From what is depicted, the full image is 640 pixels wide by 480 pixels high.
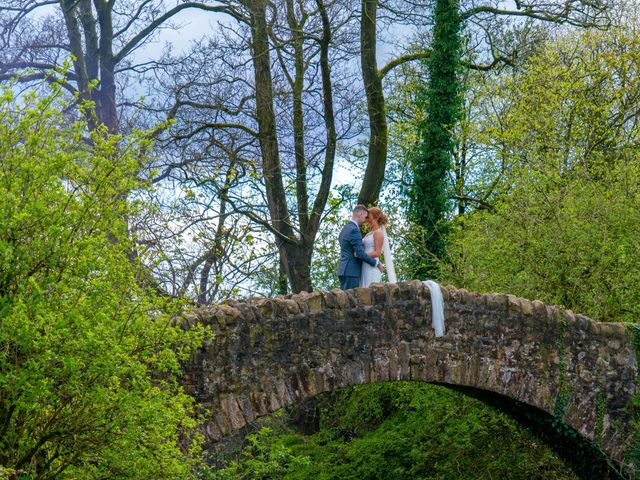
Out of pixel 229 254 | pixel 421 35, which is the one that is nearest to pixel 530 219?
pixel 229 254

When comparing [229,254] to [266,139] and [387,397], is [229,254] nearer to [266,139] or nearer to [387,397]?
[266,139]

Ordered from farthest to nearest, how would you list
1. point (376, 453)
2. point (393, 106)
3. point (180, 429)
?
point (393, 106)
point (376, 453)
point (180, 429)

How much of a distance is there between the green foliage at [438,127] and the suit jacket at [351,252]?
7.06 metres

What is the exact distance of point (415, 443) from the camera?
1476 centimetres

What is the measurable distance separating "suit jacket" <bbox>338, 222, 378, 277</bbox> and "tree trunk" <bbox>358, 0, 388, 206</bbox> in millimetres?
4675

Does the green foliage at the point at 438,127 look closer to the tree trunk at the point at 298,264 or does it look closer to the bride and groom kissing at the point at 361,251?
the tree trunk at the point at 298,264

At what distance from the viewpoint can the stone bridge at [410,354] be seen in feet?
30.1

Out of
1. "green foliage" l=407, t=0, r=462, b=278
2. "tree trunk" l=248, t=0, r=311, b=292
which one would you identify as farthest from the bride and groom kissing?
"green foliage" l=407, t=0, r=462, b=278

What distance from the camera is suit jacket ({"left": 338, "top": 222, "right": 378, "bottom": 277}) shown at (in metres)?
11.1

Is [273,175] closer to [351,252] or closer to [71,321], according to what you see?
[351,252]

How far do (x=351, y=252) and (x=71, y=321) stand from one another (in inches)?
203

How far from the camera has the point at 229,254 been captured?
14.6 metres

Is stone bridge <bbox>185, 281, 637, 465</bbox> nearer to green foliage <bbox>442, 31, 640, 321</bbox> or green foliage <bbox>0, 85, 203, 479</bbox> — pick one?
green foliage <bbox>442, 31, 640, 321</bbox>

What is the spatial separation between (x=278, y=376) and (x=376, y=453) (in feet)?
19.5
